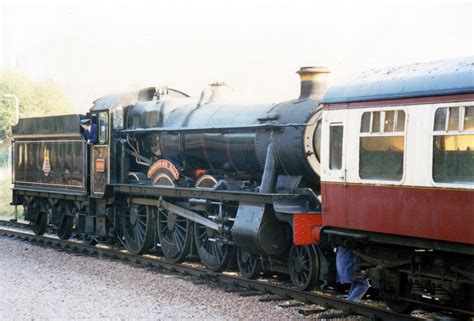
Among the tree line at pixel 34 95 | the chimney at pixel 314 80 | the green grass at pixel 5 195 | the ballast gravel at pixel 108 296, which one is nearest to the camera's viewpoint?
the ballast gravel at pixel 108 296

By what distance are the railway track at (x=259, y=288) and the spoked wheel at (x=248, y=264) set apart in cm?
22

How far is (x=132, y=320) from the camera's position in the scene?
9008 millimetres

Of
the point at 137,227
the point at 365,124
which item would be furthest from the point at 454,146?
the point at 137,227

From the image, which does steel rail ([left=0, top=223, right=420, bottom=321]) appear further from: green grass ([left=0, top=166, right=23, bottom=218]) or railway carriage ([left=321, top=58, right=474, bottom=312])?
green grass ([left=0, top=166, right=23, bottom=218])

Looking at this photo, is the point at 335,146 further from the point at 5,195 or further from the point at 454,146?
the point at 5,195

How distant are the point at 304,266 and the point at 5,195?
2319 centimetres

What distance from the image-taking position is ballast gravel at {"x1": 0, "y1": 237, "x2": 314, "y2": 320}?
946 cm

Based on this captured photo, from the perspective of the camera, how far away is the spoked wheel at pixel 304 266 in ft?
34.2

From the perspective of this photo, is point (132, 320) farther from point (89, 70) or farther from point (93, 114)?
point (89, 70)

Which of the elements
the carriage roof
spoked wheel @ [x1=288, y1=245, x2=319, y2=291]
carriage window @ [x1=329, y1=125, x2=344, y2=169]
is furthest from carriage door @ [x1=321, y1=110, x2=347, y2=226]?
spoked wheel @ [x1=288, y1=245, x2=319, y2=291]

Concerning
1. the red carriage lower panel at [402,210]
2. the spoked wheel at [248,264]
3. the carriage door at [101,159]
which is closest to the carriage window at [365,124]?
the red carriage lower panel at [402,210]

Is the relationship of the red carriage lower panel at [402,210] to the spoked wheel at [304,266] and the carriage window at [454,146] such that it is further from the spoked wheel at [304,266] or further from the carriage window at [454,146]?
the spoked wheel at [304,266]

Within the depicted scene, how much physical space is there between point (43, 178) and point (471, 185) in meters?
13.7

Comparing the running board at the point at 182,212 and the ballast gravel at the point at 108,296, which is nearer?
the ballast gravel at the point at 108,296
